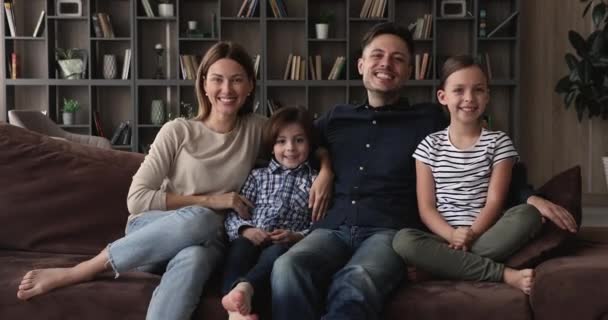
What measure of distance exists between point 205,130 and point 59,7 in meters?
4.48

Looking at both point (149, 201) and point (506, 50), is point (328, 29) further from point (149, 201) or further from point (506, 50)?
point (149, 201)

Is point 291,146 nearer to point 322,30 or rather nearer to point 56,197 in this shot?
point 56,197

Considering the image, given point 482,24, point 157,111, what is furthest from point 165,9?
point 482,24

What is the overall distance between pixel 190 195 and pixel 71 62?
4379 mm

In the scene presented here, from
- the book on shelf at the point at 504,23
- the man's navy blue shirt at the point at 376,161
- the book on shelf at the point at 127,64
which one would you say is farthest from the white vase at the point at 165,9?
the man's navy blue shirt at the point at 376,161

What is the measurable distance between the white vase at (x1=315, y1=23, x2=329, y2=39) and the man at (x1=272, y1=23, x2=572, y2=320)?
3.90 m

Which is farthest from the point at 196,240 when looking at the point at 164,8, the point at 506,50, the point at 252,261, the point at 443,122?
the point at 506,50

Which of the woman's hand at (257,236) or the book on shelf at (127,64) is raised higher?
the book on shelf at (127,64)

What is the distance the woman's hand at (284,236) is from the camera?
2.15 meters

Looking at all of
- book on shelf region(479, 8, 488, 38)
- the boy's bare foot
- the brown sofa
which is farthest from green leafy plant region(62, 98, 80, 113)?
the boy's bare foot

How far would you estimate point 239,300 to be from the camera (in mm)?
1774

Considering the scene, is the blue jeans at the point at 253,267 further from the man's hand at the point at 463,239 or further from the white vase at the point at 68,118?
the white vase at the point at 68,118

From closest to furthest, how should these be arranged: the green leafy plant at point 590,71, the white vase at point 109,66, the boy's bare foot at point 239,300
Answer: the boy's bare foot at point 239,300
the green leafy plant at point 590,71
the white vase at point 109,66

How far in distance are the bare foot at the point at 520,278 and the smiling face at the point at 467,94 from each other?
0.52m
